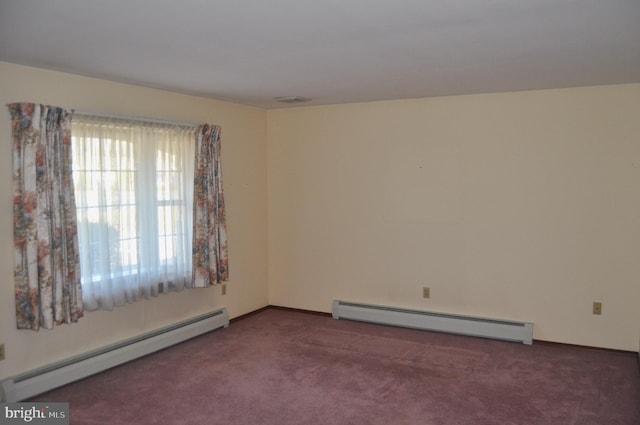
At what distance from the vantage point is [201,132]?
463 cm

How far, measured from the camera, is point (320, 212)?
218 inches

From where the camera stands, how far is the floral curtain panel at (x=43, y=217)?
10.8 ft

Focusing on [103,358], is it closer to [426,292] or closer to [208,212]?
[208,212]

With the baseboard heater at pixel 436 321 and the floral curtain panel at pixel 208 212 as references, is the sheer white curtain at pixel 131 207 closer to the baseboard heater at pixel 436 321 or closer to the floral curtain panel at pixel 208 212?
the floral curtain panel at pixel 208 212

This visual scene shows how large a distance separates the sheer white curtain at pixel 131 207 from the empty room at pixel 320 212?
0.02 m

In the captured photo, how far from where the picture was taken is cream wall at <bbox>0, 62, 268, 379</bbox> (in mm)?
3338

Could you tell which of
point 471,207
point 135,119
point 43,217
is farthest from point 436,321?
point 43,217

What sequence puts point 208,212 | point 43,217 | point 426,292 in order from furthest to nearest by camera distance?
point 426,292, point 208,212, point 43,217

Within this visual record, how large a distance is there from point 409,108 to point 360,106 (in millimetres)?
540

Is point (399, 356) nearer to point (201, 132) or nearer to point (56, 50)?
point (201, 132)

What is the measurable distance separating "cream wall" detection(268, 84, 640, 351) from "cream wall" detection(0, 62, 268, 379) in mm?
287

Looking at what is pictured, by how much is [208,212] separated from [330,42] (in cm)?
237

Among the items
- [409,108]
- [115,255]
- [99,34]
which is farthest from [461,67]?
[115,255]

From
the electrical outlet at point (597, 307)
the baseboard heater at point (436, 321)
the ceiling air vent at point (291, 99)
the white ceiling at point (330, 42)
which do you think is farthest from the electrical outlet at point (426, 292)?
the ceiling air vent at point (291, 99)
